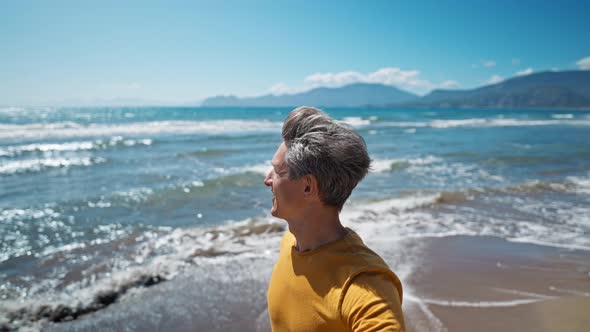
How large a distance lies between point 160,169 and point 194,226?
784 centimetres

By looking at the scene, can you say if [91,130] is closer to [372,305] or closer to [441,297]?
[441,297]

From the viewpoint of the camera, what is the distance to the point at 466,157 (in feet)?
59.6

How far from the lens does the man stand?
1.25 meters

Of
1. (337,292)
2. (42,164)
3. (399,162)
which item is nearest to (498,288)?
(337,292)

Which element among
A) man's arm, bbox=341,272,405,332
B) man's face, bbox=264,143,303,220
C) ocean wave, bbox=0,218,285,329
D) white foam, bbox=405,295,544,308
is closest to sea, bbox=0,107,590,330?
ocean wave, bbox=0,218,285,329

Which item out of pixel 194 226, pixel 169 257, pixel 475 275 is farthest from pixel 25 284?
pixel 475 275

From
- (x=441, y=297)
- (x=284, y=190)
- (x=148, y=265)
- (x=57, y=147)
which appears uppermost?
(x=284, y=190)

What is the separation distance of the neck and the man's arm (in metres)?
0.29

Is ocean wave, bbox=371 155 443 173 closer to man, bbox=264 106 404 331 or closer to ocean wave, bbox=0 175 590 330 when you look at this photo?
ocean wave, bbox=0 175 590 330

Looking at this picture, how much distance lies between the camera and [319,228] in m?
1.57

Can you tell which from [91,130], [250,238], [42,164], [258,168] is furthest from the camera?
[91,130]

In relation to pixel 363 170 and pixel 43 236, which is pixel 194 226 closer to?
pixel 43 236

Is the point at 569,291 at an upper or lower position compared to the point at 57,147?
lower

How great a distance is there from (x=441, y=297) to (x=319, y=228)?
147 inches
